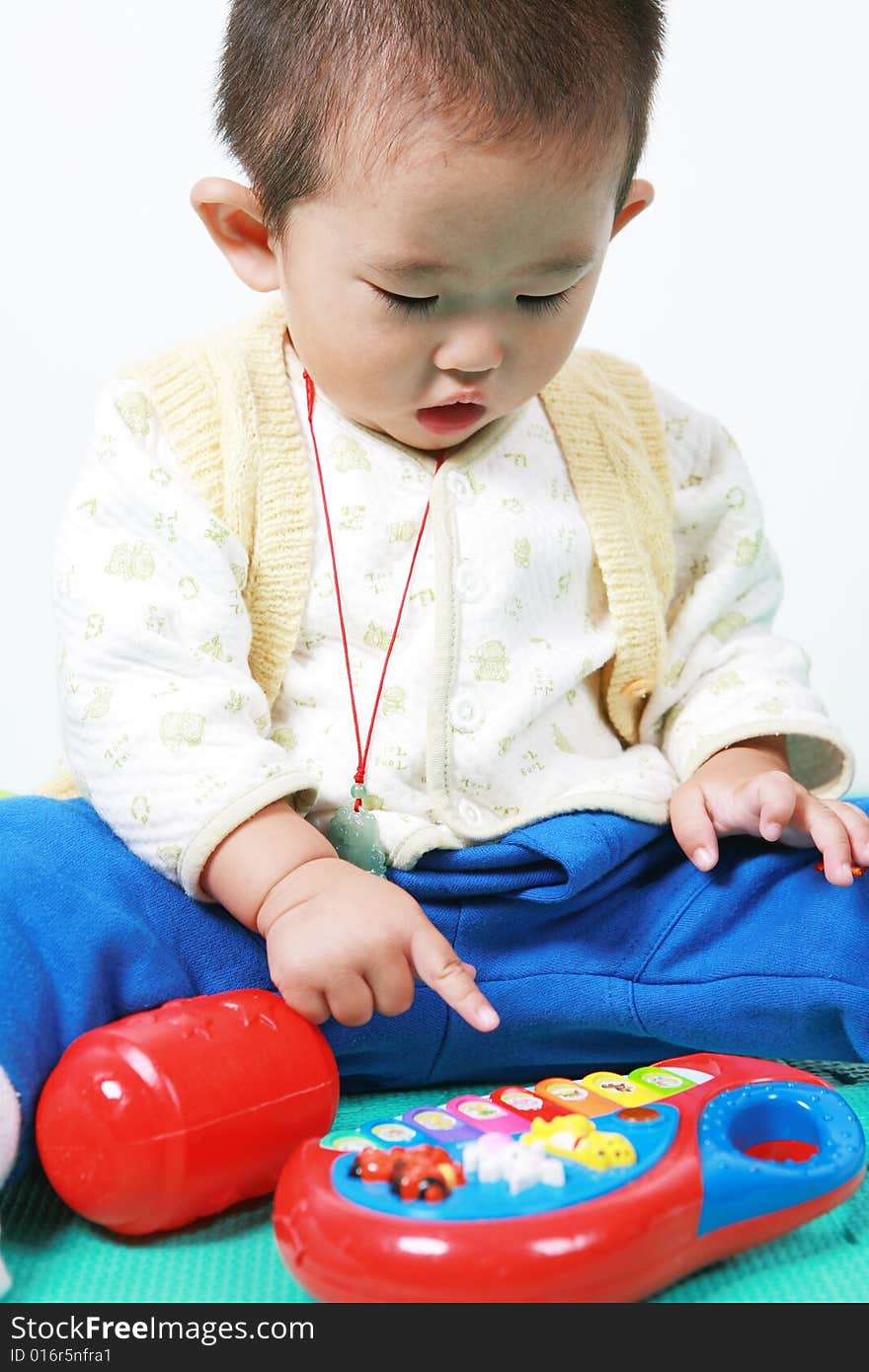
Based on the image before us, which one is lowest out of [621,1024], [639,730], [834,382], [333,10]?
[621,1024]

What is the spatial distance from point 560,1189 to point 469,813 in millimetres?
320

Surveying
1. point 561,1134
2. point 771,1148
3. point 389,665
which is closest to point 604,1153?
point 561,1134

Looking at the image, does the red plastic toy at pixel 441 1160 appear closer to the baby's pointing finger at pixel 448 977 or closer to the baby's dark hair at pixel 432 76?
→ the baby's pointing finger at pixel 448 977

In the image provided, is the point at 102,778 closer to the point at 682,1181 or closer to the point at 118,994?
the point at 118,994

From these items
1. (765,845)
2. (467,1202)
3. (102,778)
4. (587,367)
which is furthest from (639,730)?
(467,1202)

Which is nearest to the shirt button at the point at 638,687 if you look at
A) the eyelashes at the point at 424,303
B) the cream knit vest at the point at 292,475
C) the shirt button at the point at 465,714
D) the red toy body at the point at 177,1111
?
the cream knit vest at the point at 292,475

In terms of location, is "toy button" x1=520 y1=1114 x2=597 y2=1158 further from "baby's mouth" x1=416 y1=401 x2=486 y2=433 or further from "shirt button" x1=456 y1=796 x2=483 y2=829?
"baby's mouth" x1=416 y1=401 x2=486 y2=433

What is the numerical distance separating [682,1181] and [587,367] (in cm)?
59

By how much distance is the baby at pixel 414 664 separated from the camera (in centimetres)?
80

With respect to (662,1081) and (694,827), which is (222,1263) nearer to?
(662,1081)

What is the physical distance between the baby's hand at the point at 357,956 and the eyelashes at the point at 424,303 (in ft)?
0.98

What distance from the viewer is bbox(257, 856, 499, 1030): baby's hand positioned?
76 centimetres

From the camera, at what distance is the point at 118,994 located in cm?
80

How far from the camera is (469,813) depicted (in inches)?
36.9
